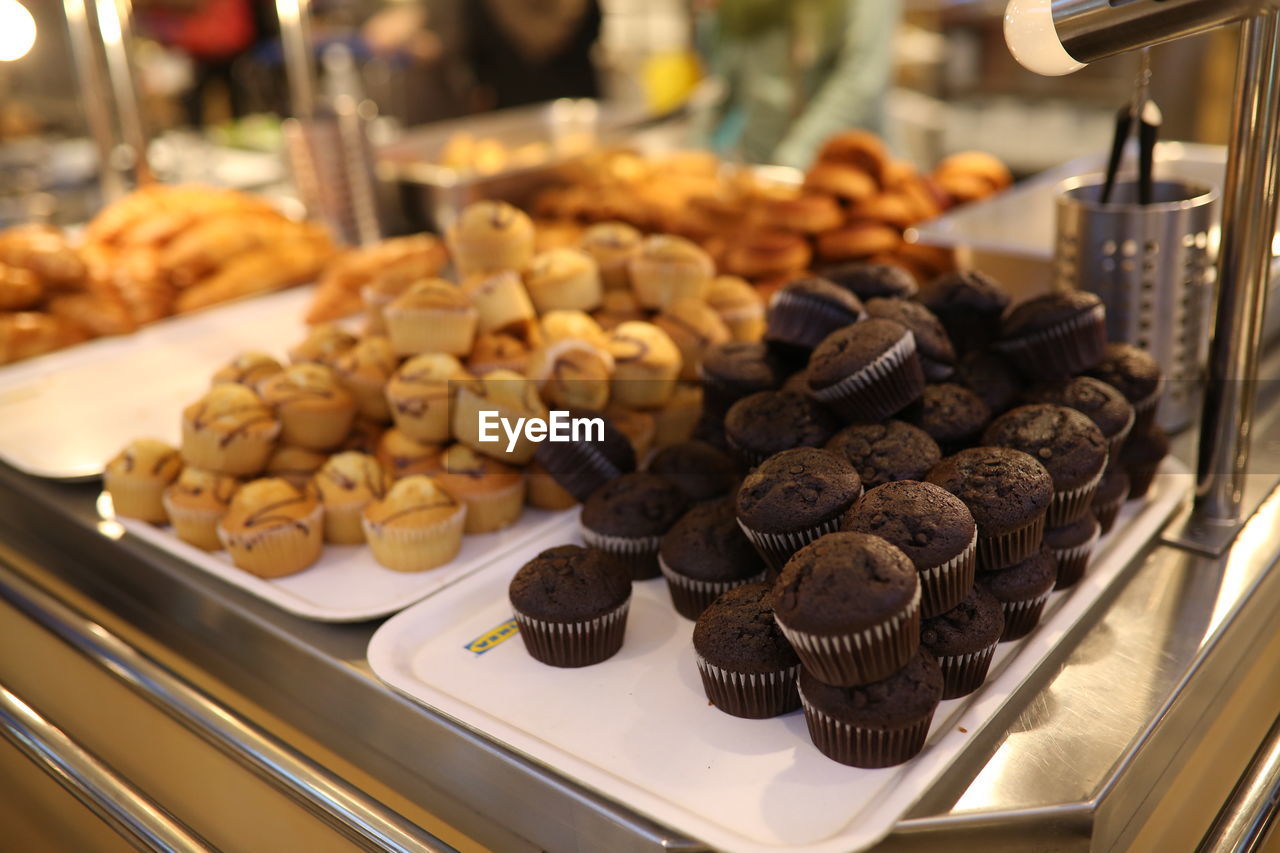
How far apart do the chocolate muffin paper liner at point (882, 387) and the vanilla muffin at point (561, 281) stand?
62 centimetres

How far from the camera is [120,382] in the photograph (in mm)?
2135

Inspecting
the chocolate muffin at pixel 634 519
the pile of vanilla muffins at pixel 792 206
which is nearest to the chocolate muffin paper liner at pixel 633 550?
the chocolate muffin at pixel 634 519

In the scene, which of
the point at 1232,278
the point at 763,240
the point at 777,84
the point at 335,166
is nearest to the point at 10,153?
the point at 335,166

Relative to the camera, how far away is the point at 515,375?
1.57 metres

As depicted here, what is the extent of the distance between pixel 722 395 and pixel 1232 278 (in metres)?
0.66

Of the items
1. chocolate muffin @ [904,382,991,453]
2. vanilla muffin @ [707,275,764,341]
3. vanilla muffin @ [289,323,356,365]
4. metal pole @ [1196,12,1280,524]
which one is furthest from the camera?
vanilla muffin @ [707,275,764,341]

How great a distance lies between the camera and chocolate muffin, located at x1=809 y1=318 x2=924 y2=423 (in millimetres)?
1259

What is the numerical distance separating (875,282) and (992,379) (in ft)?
0.80

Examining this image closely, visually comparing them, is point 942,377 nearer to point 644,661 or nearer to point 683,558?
point 683,558

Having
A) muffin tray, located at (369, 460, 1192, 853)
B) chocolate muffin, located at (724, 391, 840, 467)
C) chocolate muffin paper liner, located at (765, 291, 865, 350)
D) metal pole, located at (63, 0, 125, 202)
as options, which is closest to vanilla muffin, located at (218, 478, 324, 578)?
muffin tray, located at (369, 460, 1192, 853)

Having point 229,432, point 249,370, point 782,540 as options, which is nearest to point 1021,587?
point 782,540

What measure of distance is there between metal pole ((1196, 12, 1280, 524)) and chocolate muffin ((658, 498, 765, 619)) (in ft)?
2.05

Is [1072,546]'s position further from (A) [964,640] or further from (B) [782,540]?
(B) [782,540]

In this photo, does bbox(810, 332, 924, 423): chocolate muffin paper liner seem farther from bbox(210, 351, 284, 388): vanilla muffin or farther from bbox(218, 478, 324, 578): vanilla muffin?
bbox(210, 351, 284, 388): vanilla muffin
